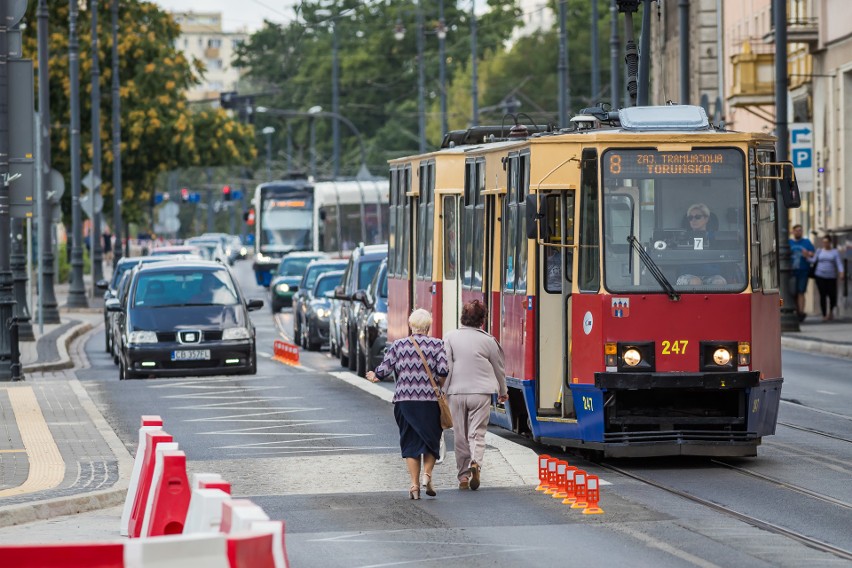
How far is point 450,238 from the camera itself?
2150 cm

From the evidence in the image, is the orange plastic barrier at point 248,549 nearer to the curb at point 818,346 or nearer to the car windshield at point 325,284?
the curb at point 818,346

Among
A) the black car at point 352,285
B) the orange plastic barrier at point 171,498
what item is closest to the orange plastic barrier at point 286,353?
the black car at point 352,285

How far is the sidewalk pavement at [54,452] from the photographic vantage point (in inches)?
533

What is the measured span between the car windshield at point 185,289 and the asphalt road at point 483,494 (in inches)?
168

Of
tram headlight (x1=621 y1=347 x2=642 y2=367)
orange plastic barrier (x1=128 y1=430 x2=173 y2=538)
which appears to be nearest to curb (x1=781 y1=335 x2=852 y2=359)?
tram headlight (x1=621 y1=347 x2=642 y2=367)

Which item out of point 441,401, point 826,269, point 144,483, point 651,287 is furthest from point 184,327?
point 826,269

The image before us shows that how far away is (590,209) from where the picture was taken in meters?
16.6

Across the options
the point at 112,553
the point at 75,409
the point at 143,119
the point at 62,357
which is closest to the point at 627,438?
the point at 75,409

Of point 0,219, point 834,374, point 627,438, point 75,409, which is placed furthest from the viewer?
point 834,374

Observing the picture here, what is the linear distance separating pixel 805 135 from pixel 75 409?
64.8 ft

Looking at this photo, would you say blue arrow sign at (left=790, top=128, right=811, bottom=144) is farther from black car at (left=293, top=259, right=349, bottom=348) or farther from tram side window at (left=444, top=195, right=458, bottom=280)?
tram side window at (left=444, top=195, right=458, bottom=280)

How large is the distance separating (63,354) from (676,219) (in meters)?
18.9

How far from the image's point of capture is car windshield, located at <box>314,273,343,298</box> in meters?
37.1

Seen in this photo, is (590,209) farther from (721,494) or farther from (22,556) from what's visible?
(22,556)
